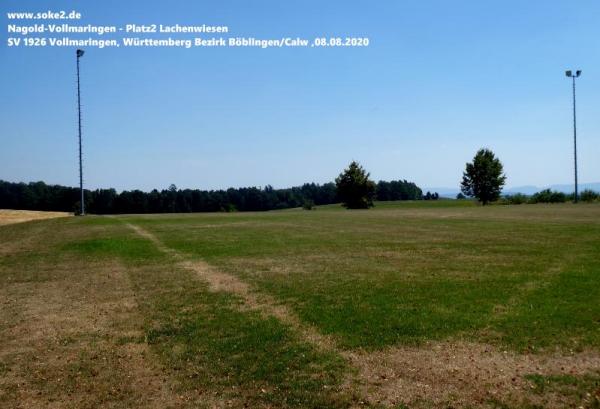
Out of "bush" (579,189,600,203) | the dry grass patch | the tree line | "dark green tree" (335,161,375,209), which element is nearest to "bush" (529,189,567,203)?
"bush" (579,189,600,203)

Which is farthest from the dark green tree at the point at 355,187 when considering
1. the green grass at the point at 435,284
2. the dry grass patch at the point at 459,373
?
the dry grass patch at the point at 459,373

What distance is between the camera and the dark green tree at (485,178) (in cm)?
10225

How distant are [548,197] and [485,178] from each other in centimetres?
1451

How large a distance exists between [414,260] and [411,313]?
857 cm

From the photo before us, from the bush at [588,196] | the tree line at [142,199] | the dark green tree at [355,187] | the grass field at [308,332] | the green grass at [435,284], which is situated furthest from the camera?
the tree line at [142,199]

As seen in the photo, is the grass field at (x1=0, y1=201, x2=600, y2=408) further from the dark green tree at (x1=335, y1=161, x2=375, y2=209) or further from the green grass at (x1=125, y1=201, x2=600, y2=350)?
the dark green tree at (x1=335, y1=161, x2=375, y2=209)

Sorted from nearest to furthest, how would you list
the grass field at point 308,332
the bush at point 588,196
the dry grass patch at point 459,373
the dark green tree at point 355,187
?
the dry grass patch at point 459,373 < the grass field at point 308,332 < the bush at point 588,196 < the dark green tree at point 355,187

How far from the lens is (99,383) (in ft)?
25.6

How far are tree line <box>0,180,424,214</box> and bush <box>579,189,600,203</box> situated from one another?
159 feet

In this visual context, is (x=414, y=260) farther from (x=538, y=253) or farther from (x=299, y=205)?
(x=299, y=205)

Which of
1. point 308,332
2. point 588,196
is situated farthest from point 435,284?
point 588,196

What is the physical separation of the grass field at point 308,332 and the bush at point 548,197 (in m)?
77.3

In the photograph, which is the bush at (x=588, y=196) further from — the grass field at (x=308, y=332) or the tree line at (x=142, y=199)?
the grass field at (x=308, y=332)

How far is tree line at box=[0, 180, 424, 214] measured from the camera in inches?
5207
